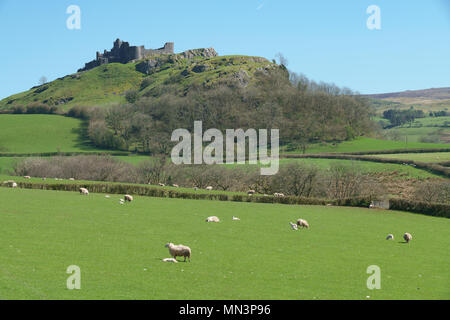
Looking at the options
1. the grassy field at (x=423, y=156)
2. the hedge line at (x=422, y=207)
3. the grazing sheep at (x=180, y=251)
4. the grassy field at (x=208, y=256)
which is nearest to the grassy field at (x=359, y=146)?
the grassy field at (x=423, y=156)

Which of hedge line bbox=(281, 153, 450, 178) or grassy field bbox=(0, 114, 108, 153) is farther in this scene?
grassy field bbox=(0, 114, 108, 153)

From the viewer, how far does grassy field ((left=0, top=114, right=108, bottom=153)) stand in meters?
126

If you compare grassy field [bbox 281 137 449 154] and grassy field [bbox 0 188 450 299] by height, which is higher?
grassy field [bbox 281 137 449 154]

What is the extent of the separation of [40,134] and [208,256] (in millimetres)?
129561

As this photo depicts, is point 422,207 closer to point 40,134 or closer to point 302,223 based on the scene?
point 302,223

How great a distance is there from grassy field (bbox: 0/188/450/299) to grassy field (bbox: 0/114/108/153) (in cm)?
9293

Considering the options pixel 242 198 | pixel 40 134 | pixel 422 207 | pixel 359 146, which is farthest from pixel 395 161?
pixel 40 134

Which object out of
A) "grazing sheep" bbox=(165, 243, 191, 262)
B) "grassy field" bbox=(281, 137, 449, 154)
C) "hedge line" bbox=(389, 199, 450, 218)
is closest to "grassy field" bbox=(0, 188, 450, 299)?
"grazing sheep" bbox=(165, 243, 191, 262)

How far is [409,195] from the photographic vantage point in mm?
70688

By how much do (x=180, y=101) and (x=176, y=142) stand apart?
112 ft

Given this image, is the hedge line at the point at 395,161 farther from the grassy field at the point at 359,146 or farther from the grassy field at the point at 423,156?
the grassy field at the point at 359,146

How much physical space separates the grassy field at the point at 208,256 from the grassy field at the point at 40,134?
92.9 metres

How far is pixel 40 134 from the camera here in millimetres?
140625

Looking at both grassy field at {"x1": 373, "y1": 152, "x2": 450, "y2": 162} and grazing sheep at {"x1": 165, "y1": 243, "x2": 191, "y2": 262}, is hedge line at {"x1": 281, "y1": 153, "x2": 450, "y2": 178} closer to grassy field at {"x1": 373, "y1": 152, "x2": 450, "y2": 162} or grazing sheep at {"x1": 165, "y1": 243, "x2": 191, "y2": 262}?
grassy field at {"x1": 373, "y1": 152, "x2": 450, "y2": 162}
